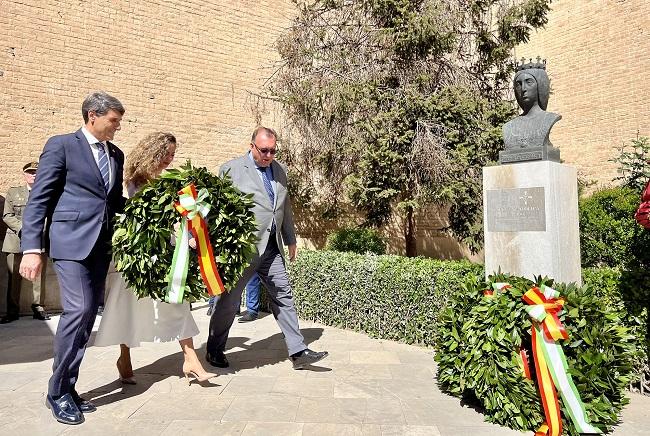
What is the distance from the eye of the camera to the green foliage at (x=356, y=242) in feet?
30.9

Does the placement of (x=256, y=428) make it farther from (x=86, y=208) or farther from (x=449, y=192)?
(x=449, y=192)

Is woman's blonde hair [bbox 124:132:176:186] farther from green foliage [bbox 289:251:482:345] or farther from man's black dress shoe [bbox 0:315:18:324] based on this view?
man's black dress shoe [bbox 0:315:18:324]

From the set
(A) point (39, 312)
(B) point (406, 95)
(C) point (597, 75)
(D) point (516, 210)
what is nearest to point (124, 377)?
(D) point (516, 210)

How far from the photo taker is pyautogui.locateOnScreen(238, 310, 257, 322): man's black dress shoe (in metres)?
6.68

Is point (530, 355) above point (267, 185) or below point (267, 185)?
below

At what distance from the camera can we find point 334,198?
393 inches

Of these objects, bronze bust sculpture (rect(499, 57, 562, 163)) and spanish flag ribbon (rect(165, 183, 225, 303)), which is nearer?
spanish flag ribbon (rect(165, 183, 225, 303))

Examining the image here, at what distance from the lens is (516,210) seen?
382 cm

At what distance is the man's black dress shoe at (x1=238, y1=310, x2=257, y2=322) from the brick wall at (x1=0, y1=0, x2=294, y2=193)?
4152 millimetres

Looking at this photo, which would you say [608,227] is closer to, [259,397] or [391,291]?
[391,291]

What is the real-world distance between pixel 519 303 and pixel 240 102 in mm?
8409

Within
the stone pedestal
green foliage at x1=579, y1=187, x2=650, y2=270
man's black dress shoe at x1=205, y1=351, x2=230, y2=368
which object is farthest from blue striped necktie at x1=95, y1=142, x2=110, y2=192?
green foliage at x1=579, y1=187, x2=650, y2=270

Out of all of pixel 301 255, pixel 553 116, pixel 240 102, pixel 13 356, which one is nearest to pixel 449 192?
pixel 301 255

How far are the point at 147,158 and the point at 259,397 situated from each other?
208 cm
